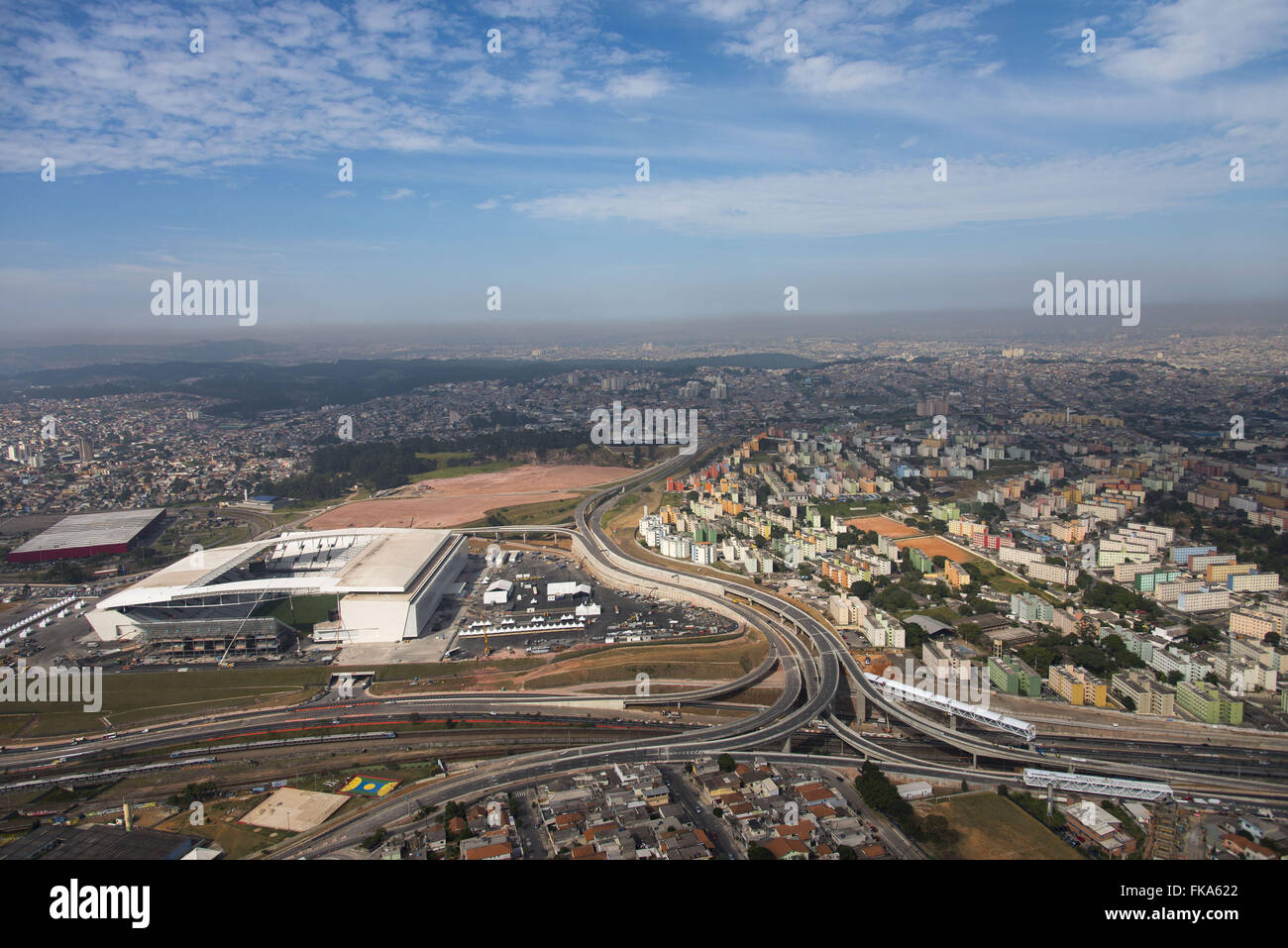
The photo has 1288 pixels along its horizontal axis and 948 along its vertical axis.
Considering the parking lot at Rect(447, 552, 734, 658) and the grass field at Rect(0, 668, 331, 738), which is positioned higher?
the parking lot at Rect(447, 552, 734, 658)

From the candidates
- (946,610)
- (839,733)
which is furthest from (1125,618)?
(839,733)

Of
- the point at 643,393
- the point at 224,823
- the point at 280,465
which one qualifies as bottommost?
the point at 224,823

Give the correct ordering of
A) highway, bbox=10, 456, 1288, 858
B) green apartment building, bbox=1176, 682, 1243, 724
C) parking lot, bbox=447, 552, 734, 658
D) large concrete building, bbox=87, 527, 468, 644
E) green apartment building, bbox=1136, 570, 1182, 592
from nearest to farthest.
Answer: highway, bbox=10, 456, 1288, 858 → green apartment building, bbox=1176, 682, 1243, 724 → parking lot, bbox=447, 552, 734, 658 → large concrete building, bbox=87, 527, 468, 644 → green apartment building, bbox=1136, 570, 1182, 592

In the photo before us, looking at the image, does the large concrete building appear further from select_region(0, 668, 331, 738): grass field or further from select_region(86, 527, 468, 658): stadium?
select_region(0, 668, 331, 738): grass field

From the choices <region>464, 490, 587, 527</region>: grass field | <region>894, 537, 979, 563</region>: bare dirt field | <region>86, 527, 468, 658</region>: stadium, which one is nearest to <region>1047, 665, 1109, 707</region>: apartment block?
<region>894, 537, 979, 563</region>: bare dirt field

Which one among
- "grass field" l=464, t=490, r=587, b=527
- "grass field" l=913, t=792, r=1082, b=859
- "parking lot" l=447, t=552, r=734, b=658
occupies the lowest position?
"grass field" l=913, t=792, r=1082, b=859
